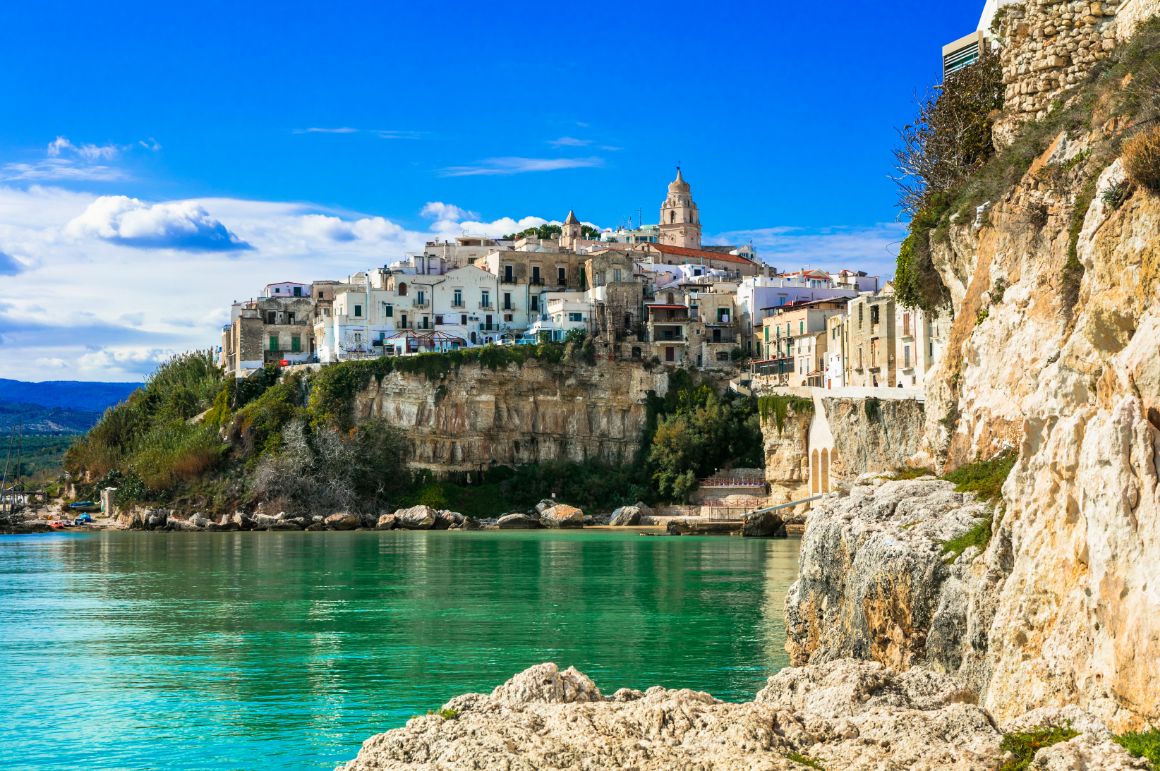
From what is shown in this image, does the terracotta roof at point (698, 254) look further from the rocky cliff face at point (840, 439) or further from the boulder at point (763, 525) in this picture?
the boulder at point (763, 525)

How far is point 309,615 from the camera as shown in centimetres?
2828

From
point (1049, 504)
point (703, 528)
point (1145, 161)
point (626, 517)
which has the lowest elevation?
point (703, 528)

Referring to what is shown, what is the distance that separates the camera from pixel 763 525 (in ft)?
203

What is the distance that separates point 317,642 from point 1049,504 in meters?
15.8

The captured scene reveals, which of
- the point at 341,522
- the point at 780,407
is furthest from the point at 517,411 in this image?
the point at 780,407

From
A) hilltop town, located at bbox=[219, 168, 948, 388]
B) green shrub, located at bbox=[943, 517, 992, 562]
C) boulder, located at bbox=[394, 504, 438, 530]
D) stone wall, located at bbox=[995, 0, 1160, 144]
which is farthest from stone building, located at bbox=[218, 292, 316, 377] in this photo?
green shrub, located at bbox=[943, 517, 992, 562]

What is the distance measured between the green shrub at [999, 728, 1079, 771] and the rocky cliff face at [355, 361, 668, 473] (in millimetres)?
72650

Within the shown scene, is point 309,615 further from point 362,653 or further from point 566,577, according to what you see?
point 566,577

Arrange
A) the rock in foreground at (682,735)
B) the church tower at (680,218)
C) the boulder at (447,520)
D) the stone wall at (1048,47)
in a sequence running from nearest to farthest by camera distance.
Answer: the rock in foreground at (682,735) < the stone wall at (1048,47) < the boulder at (447,520) < the church tower at (680,218)

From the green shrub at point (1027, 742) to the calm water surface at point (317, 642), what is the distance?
8.29 metres

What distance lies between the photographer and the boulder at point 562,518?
73.9 metres

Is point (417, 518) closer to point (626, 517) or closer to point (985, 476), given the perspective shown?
point (626, 517)

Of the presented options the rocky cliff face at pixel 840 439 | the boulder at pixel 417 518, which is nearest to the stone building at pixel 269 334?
the boulder at pixel 417 518

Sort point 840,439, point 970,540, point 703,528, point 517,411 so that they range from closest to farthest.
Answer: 1. point 970,540
2. point 840,439
3. point 703,528
4. point 517,411
